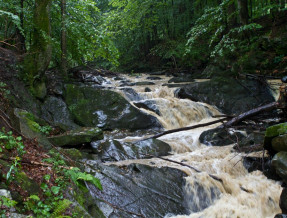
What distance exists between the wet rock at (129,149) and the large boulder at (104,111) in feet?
7.69

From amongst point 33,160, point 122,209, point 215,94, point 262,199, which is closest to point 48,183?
point 33,160

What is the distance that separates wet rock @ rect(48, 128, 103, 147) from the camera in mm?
5919

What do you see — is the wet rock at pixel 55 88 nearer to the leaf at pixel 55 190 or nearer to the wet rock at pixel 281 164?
the leaf at pixel 55 190

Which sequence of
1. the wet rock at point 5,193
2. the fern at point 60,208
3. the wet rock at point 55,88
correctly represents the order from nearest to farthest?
the wet rock at point 5,193 < the fern at point 60,208 < the wet rock at point 55,88

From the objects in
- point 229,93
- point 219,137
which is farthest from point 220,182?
point 229,93

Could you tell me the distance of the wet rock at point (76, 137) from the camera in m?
5.92

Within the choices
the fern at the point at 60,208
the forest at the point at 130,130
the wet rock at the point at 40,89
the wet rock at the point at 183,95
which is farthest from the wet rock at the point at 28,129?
the wet rock at the point at 183,95

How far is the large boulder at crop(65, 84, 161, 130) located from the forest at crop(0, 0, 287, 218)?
44mm

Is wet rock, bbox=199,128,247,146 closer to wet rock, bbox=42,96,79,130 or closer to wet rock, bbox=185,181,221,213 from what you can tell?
wet rock, bbox=185,181,221,213

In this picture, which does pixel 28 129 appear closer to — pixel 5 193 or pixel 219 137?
pixel 5 193

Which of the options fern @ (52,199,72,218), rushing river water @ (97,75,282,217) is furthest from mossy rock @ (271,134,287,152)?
fern @ (52,199,72,218)

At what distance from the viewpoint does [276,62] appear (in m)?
12.5

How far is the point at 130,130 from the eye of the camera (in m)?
9.20

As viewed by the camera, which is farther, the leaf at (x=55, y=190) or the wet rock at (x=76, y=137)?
the wet rock at (x=76, y=137)
